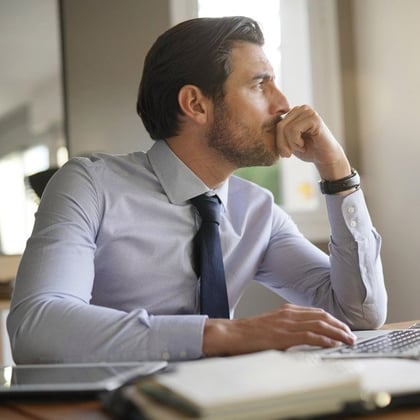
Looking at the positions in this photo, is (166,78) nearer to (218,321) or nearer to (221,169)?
(221,169)

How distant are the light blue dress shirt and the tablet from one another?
14cm

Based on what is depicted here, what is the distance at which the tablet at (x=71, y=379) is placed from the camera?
36.0 inches

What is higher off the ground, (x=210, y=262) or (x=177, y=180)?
(x=177, y=180)

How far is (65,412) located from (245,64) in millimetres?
1074

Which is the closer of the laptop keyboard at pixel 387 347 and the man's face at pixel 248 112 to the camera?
the laptop keyboard at pixel 387 347

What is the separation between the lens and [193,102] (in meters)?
1.79

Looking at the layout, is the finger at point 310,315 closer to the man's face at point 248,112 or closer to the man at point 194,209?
the man at point 194,209

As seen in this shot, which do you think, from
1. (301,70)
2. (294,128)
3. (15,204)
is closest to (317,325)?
(294,128)

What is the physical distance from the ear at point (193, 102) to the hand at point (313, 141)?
0.58 ft

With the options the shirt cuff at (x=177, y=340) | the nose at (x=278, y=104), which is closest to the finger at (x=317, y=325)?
the shirt cuff at (x=177, y=340)

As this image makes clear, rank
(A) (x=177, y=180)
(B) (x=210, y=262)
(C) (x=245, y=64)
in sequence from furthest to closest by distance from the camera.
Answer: (C) (x=245, y=64)
(A) (x=177, y=180)
(B) (x=210, y=262)

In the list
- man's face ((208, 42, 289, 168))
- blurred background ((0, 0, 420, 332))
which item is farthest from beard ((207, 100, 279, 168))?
blurred background ((0, 0, 420, 332))

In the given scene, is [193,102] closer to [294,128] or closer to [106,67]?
[294,128]

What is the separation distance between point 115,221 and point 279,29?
2.42m
